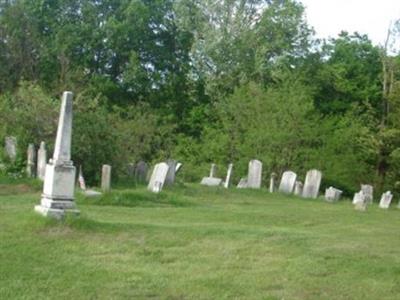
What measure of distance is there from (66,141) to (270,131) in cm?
1971

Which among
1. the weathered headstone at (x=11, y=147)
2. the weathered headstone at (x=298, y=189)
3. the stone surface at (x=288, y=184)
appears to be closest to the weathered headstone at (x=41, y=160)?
the weathered headstone at (x=11, y=147)

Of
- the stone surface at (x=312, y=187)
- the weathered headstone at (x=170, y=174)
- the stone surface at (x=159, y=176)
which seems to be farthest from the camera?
the stone surface at (x=312, y=187)

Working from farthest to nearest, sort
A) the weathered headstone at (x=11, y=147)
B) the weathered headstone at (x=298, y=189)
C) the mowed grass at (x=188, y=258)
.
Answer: the weathered headstone at (x=298, y=189) < the weathered headstone at (x=11, y=147) < the mowed grass at (x=188, y=258)

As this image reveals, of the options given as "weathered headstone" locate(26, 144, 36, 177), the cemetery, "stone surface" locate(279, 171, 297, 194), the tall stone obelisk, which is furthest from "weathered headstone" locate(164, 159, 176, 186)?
the tall stone obelisk

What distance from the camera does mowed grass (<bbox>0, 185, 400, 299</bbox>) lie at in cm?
743

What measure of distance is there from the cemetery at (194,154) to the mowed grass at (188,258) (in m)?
0.03

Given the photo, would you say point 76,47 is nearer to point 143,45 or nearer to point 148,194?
point 143,45

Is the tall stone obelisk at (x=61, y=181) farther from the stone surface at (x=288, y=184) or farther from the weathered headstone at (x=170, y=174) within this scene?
the stone surface at (x=288, y=184)

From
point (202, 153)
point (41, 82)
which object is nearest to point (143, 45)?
point (41, 82)

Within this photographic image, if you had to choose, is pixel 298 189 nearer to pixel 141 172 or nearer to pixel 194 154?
pixel 141 172

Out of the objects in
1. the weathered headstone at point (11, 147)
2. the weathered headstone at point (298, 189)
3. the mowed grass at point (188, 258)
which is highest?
the weathered headstone at point (11, 147)

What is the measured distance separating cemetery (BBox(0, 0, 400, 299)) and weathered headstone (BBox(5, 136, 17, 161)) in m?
0.05

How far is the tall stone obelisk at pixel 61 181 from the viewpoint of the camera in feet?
33.8

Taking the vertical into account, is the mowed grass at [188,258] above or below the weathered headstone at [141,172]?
below
